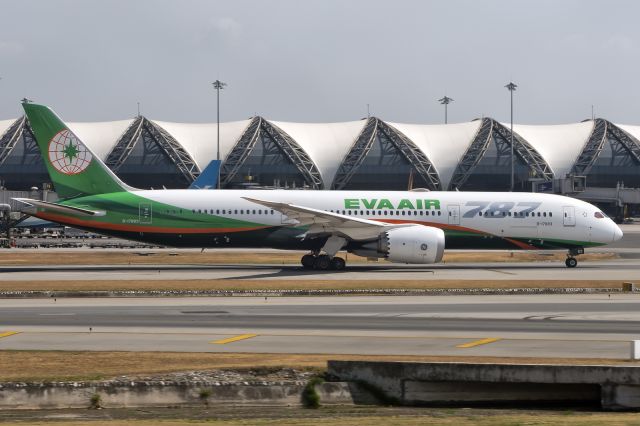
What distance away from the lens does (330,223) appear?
4838 cm

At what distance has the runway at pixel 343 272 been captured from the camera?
4528 centimetres

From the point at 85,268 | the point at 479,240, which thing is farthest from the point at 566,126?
the point at 85,268

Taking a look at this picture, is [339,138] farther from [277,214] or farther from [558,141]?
[277,214]

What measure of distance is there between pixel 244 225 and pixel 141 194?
5637 millimetres

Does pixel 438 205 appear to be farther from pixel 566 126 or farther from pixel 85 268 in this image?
pixel 566 126

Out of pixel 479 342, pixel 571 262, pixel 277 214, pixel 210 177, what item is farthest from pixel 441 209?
pixel 210 177

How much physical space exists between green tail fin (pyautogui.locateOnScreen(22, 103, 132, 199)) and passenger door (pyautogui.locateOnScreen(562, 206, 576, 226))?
78.9 ft

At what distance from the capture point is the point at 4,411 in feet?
61.3

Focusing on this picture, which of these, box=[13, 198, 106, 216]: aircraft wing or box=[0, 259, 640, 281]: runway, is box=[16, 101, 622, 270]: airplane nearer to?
box=[13, 198, 106, 216]: aircraft wing

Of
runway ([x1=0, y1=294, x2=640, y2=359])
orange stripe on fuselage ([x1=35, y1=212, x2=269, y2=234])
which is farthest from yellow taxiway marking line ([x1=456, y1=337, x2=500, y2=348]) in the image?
orange stripe on fuselage ([x1=35, y1=212, x2=269, y2=234])

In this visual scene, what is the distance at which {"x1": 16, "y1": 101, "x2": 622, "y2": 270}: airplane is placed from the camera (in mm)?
49906

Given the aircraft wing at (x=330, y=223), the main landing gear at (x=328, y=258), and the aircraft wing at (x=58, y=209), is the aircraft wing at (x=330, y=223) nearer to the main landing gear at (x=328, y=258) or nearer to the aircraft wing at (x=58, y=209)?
the main landing gear at (x=328, y=258)

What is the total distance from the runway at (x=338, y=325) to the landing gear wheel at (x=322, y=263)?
1250 centimetres

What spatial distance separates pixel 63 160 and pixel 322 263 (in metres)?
14.6
